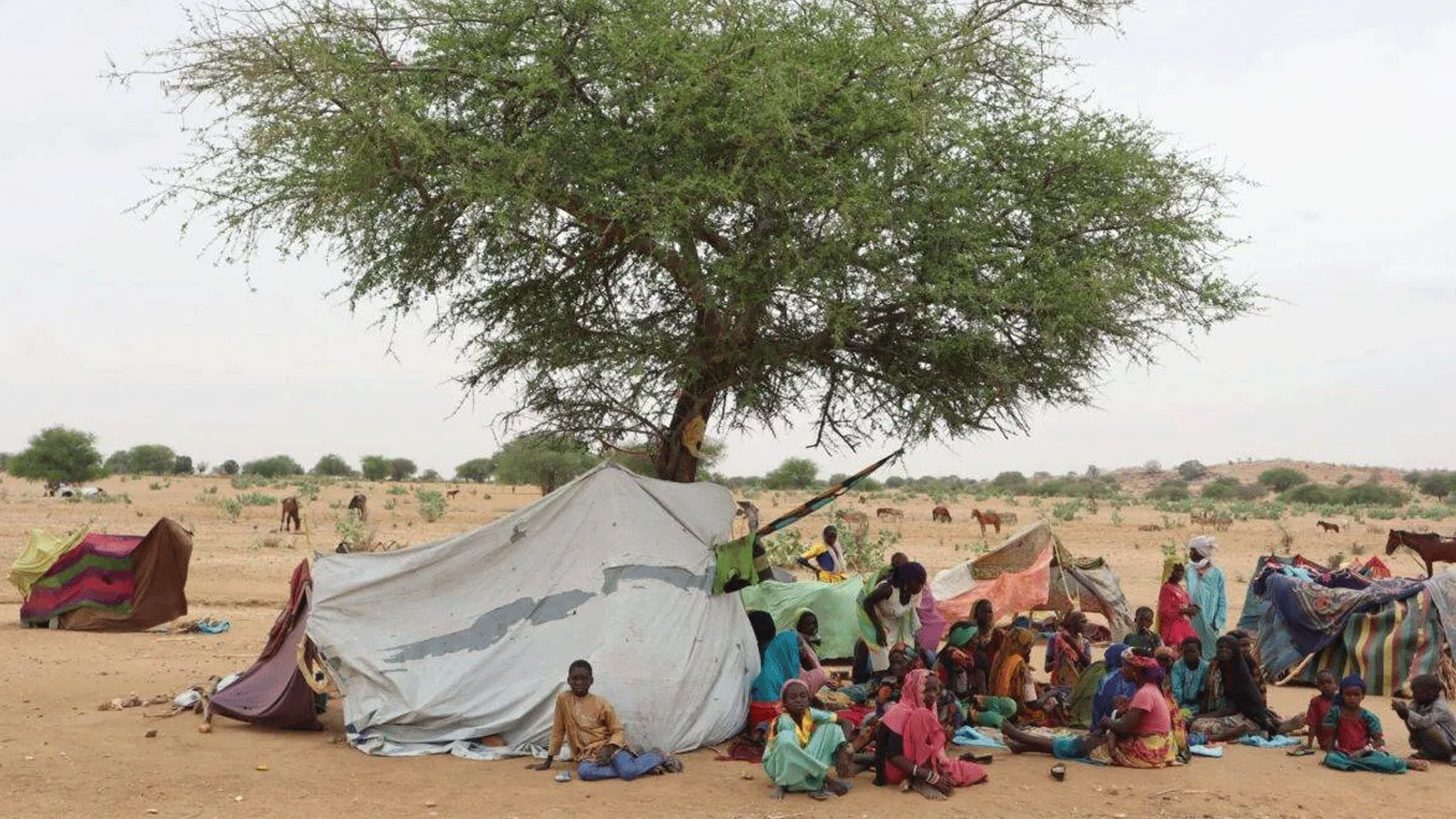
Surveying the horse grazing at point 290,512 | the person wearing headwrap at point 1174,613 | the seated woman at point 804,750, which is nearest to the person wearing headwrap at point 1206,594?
the person wearing headwrap at point 1174,613

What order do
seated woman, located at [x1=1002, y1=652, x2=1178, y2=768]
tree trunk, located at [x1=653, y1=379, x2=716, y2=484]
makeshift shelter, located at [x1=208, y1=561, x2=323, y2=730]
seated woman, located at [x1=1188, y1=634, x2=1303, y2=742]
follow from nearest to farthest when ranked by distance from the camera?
seated woman, located at [x1=1002, y1=652, x2=1178, y2=768], makeshift shelter, located at [x1=208, y1=561, x2=323, y2=730], seated woman, located at [x1=1188, y1=634, x2=1303, y2=742], tree trunk, located at [x1=653, y1=379, x2=716, y2=484]

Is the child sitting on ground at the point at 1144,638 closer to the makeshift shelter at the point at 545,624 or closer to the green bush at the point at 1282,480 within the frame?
the makeshift shelter at the point at 545,624

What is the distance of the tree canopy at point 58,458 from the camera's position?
5431 centimetres

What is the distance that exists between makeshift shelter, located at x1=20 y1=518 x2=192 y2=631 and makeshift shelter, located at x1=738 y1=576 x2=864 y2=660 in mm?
6814

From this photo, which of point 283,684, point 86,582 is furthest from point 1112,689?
point 86,582

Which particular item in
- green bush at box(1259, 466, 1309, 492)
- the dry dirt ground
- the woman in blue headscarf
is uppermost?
green bush at box(1259, 466, 1309, 492)

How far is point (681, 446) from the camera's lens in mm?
11203

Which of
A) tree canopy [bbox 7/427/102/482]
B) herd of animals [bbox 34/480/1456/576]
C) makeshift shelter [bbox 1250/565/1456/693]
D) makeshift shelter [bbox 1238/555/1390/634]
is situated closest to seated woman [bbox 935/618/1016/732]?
herd of animals [bbox 34/480/1456/576]

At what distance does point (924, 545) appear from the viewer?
32.8m

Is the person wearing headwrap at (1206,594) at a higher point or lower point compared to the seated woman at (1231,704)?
higher

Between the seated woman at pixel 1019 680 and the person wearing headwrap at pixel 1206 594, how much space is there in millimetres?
2566

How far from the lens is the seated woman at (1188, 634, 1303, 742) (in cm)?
999

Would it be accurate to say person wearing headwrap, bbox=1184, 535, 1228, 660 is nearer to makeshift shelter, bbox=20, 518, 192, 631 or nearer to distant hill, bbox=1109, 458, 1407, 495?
makeshift shelter, bbox=20, 518, 192, 631

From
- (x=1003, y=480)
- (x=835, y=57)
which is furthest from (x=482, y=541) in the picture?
(x=1003, y=480)
